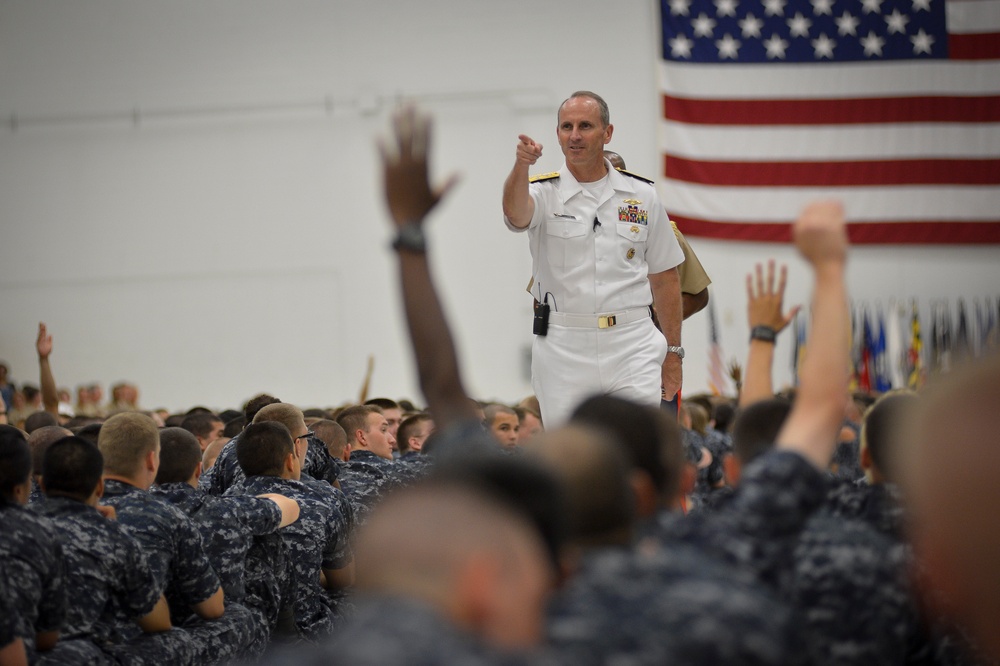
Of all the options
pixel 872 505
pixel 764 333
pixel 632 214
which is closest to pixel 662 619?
pixel 872 505

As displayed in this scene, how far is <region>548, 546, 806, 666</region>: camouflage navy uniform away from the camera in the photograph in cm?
134

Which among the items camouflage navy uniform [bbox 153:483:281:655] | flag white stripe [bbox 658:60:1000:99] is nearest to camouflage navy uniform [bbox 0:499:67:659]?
camouflage navy uniform [bbox 153:483:281:655]

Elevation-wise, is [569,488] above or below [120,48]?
below

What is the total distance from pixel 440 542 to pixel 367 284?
12.7 meters

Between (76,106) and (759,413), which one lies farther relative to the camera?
(76,106)

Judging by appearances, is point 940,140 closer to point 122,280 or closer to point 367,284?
point 367,284

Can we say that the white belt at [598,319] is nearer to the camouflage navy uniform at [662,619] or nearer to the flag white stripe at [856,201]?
the camouflage navy uniform at [662,619]

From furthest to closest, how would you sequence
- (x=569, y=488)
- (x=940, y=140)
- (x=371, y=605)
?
(x=940, y=140), (x=569, y=488), (x=371, y=605)

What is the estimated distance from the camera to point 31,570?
9.64 feet

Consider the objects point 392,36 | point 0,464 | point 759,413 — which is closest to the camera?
point 759,413

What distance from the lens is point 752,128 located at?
12961 mm

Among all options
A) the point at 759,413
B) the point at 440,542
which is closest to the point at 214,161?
the point at 759,413

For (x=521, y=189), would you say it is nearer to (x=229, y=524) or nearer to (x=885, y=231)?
(x=229, y=524)

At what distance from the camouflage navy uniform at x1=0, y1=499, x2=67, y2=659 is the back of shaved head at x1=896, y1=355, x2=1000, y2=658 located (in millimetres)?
2403
